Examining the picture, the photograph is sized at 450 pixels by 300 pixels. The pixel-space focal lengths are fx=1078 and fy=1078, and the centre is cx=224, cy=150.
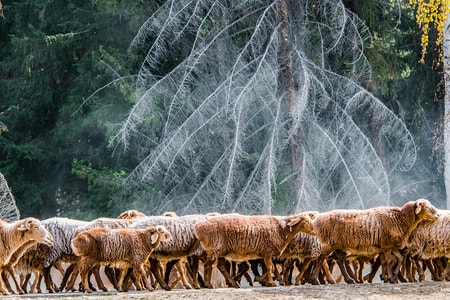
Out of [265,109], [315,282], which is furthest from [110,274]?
[265,109]

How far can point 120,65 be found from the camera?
96.5 feet

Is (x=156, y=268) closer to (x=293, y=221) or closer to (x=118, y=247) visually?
(x=118, y=247)

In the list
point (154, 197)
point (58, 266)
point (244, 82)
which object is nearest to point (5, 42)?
point (154, 197)

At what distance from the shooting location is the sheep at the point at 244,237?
15625 mm

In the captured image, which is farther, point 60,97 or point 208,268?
point 60,97

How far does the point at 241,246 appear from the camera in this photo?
15695 millimetres

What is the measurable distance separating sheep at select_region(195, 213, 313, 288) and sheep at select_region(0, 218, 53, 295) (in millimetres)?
2338

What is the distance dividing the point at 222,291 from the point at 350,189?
9979 millimetres

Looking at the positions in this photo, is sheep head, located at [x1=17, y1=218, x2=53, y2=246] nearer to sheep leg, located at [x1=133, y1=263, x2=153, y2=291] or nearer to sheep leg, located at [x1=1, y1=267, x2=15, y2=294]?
sheep leg, located at [x1=1, y1=267, x2=15, y2=294]

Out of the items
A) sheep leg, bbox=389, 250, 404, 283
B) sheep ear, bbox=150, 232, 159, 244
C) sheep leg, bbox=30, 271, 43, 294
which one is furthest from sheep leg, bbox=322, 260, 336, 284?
sheep leg, bbox=30, 271, 43, 294

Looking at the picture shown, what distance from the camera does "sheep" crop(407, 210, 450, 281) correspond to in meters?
16.0

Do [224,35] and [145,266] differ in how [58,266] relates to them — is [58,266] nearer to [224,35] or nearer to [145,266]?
[145,266]

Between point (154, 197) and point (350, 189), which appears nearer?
point (350, 189)

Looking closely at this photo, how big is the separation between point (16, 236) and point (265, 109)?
10394mm
